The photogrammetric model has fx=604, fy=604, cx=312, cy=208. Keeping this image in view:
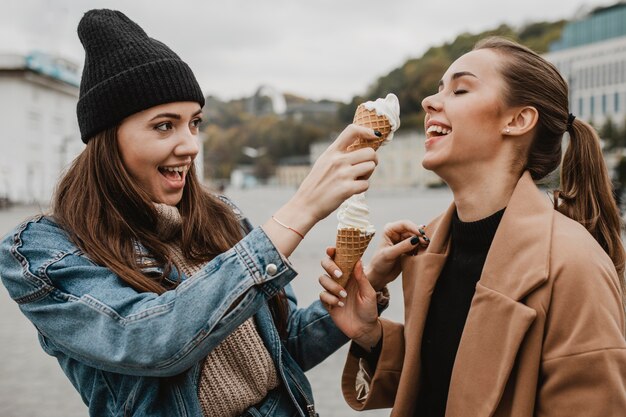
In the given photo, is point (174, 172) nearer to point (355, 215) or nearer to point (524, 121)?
point (355, 215)

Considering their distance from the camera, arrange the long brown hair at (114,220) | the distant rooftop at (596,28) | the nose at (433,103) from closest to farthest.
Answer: the long brown hair at (114,220) < the nose at (433,103) < the distant rooftop at (596,28)

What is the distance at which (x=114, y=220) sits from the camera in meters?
2.11

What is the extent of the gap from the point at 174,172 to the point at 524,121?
1.30 metres

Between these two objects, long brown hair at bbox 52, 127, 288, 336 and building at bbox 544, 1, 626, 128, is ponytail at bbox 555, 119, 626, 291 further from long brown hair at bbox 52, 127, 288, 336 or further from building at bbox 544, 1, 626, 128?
building at bbox 544, 1, 626, 128

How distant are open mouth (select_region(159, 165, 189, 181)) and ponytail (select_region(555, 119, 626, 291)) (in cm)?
142

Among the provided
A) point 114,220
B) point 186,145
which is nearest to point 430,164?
point 186,145

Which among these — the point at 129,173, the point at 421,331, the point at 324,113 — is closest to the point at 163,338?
the point at 129,173

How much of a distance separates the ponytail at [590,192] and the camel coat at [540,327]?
258 mm

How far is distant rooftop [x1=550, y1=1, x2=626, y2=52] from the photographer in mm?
85188

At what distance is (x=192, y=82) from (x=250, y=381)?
1104 millimetres

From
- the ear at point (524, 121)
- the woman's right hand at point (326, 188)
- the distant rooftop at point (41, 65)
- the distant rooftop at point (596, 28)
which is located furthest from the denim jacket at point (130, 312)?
the distant rooftop at point (596, 28)

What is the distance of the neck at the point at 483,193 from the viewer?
220cm

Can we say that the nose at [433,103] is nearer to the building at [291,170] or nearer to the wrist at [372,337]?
the wrist at [372,337]

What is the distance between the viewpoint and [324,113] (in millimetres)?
156375
